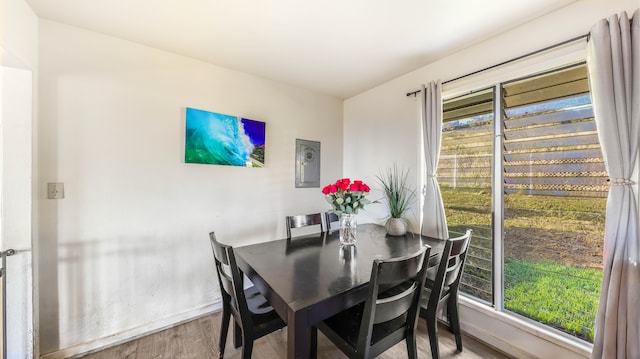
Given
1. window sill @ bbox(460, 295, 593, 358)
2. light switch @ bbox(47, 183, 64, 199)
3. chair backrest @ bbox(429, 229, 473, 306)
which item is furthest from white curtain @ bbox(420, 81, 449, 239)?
light switch @ bbox(47, 183, 64, 199)

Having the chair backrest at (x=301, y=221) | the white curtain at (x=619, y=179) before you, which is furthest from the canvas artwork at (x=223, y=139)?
the white curtain at (x=619, y=179)

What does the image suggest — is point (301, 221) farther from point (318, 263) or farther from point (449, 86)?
point (449, 86)

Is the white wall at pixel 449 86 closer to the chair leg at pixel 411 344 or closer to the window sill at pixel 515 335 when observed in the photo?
the window sill at pixel 515 335

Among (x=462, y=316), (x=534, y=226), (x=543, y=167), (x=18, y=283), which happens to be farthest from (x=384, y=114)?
(x=18, y=283)

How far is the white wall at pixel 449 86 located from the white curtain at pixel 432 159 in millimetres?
143

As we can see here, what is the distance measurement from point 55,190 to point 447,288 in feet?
9.27

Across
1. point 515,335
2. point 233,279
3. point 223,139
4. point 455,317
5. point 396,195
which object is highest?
point 223,139

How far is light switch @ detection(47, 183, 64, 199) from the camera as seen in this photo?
1.61 m

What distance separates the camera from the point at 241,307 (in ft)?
4.09

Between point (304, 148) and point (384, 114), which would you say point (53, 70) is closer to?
point (304, 148)

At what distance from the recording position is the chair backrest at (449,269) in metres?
1.35

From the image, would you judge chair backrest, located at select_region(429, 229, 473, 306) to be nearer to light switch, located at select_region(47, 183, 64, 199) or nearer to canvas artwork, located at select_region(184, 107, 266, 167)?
canvas artwork, located at select_region(184, 107, 266, 167)

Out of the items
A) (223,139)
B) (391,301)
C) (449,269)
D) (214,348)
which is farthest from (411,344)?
(223,139)

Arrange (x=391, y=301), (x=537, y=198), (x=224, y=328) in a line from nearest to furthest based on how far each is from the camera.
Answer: (x=391, y=301)
(x=224, y=328)
(x=537, y=198)
